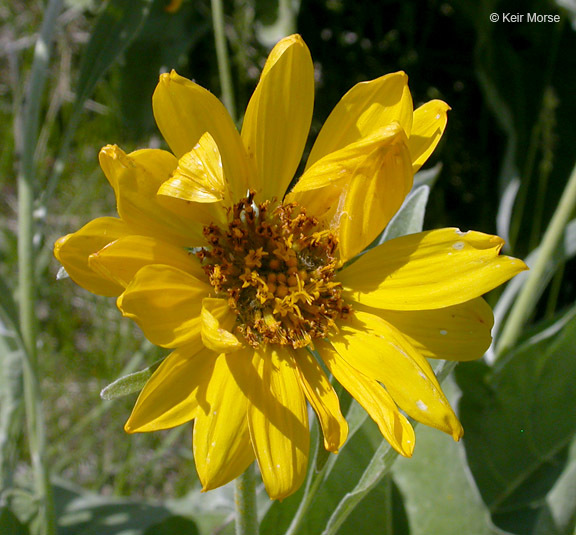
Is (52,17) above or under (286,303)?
above

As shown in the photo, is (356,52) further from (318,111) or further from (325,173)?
(325,173)

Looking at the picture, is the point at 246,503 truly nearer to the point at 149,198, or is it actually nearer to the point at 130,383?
the point at 130,383

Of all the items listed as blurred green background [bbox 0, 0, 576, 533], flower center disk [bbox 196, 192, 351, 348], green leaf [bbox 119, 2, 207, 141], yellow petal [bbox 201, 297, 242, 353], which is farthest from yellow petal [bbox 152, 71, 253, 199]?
green leaf [bbox 119, 2, 207, 141]

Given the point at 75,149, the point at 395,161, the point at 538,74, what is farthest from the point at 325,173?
the point at 75,149

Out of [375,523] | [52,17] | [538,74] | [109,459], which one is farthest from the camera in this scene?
[538,74]

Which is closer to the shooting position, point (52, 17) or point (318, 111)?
point (52, 17)

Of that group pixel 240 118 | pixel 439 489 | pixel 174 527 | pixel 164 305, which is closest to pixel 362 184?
pixel 164 305
